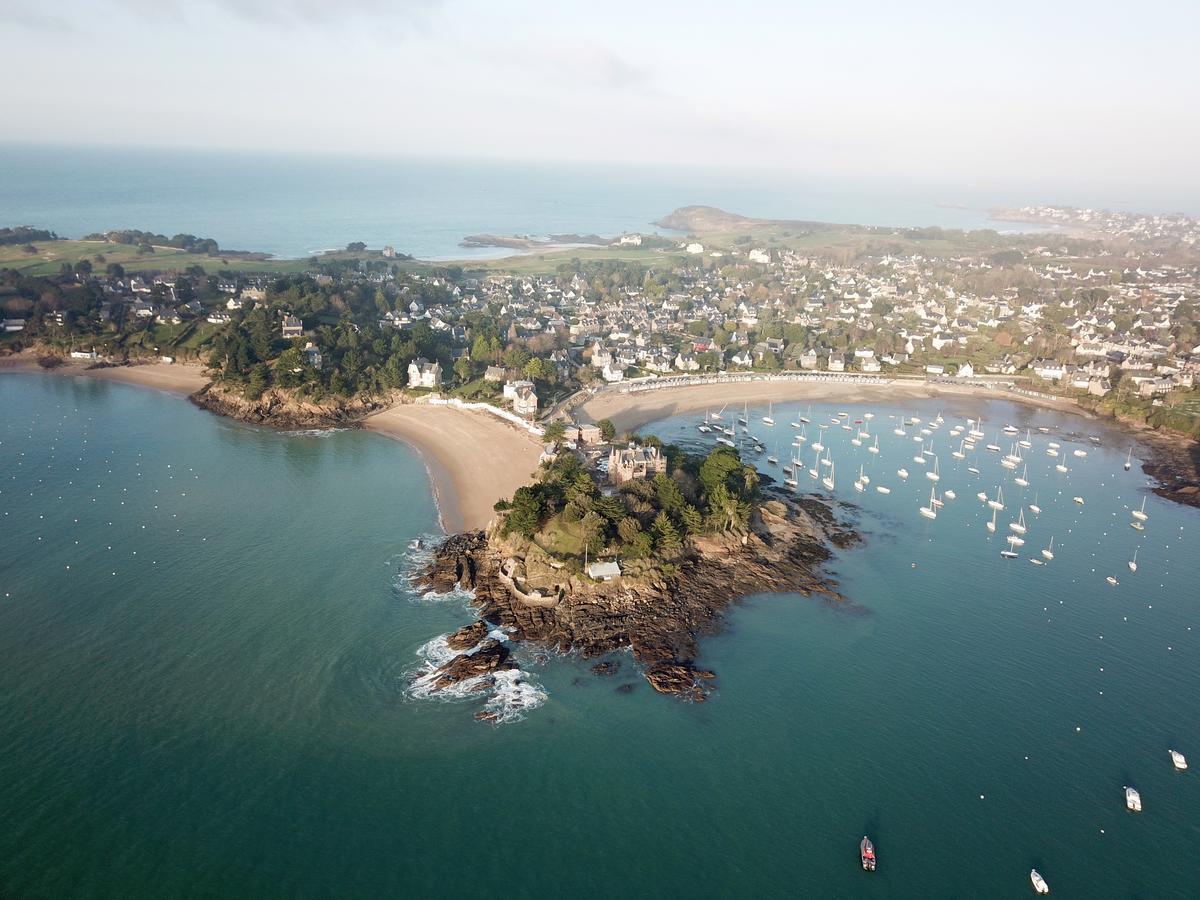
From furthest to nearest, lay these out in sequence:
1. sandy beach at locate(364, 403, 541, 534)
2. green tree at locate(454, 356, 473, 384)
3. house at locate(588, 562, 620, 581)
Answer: green tree at locate(454, 356, 473, 384)
sandy beach at locate(364, 403, 541, 534)
house at locate(588, 562, 620, 581)

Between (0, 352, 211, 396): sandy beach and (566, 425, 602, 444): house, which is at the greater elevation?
(566, 425, 602, 444): house

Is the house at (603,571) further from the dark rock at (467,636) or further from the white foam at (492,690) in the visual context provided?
the white foam at (492,690)

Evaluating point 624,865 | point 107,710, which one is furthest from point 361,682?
A: point 624,865

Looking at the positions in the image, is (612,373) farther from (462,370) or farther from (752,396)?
(462,370)

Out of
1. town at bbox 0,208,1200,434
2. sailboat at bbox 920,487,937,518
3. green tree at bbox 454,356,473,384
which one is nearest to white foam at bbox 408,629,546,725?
sailboat at bbox 920,487,937,518

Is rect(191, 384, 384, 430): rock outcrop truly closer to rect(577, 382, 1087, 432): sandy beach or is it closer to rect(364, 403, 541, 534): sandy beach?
rect(364, 403, 541, 534): sandy beach

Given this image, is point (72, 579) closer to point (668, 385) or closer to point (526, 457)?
point (526, 457)

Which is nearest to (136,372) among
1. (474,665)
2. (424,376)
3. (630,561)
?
(424,376)
